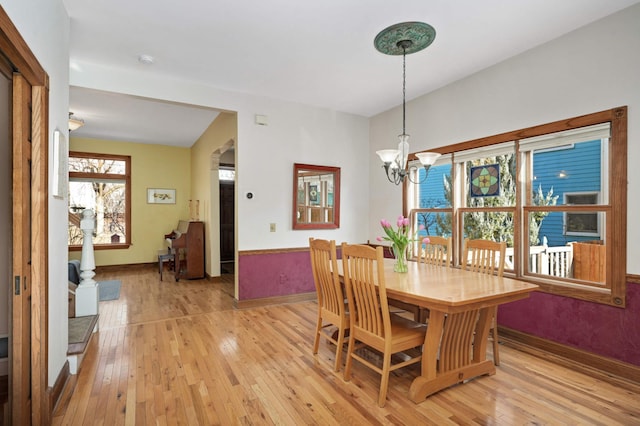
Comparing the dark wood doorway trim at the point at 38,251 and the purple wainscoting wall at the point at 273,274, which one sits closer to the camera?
the dark wood doorway trim at the point at 38,251

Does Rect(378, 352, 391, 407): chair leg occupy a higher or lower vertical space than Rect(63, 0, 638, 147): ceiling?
lower

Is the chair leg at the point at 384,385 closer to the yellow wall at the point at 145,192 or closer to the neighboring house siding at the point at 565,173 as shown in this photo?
the neighboring house siding at the point at 565,173

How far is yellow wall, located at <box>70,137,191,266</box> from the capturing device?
720cm

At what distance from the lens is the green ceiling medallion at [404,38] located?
2721mm

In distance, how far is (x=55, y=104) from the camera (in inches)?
85.4

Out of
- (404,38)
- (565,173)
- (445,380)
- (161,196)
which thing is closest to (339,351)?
(445,380)

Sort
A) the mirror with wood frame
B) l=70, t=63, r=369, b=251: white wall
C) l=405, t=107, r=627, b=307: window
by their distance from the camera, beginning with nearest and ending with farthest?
l=405, t=107, r=627, b=307: window, l=70, t=63, r=369, b=251: white wall, the mirror with wood frame

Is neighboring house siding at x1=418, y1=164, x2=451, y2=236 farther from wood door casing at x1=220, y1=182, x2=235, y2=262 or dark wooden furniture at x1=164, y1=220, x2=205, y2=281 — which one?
wood door casing at x1=220, y1=182, x2=235, y2=262

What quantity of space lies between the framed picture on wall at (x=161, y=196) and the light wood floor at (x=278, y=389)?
4.55 metres

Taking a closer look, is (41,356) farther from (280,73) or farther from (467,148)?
(467,148)

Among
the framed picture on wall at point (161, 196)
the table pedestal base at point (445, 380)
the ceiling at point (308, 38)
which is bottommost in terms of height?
the table pedestal base at point (445, 380)

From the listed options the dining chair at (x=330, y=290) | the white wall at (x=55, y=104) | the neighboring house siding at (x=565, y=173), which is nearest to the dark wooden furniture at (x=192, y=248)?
the white wall at (x=55, y=104)

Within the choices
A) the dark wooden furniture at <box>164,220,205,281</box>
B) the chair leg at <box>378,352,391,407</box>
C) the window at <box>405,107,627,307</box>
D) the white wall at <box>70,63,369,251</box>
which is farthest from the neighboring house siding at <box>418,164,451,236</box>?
the dark wooden furniture at <box>164,220,205,281</box>

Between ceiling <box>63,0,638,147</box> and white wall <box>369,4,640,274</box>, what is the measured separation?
0.13 meters
